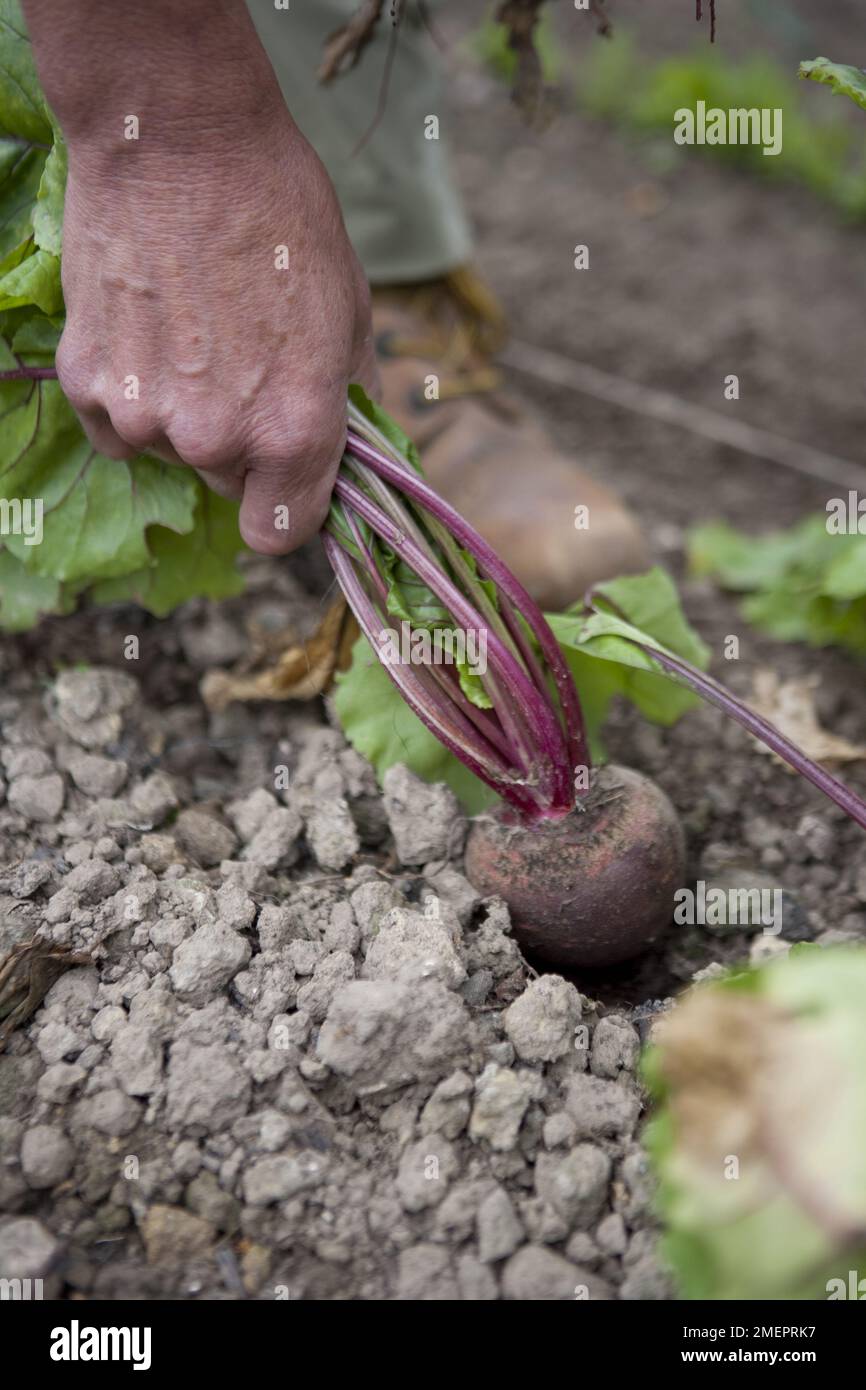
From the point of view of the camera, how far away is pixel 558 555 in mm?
2207

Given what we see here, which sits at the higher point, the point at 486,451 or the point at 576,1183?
the point at 486,451

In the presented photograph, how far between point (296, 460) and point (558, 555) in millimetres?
820

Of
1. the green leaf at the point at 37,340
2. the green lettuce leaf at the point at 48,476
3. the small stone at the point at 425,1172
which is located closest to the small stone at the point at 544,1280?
the small stone at the point at 425,1172

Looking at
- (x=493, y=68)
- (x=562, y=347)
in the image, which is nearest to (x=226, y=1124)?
(x=562, y=347)

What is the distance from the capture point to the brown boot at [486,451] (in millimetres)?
2227

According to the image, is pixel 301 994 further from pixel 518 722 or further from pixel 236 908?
pixel 518 722

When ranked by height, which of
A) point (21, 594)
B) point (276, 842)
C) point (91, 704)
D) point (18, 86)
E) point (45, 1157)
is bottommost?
point (45, 1157)

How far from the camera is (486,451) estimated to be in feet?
8.02

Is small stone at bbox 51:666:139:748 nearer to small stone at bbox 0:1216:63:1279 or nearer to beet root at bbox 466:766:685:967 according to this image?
beet root at bbox 466:766:685:967

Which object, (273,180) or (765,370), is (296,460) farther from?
(765,370)

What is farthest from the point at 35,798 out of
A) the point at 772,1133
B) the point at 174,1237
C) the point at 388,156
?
the point at 388,156

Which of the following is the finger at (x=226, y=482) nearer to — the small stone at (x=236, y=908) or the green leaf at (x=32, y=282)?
the green leaf at (x=32, y=282)

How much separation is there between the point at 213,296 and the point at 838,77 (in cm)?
84

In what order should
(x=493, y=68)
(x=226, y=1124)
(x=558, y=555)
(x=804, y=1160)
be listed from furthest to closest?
(x=493, y=68) → (x=558, y=555) → (x=226, y=1124) → (x=804, y=1160)
